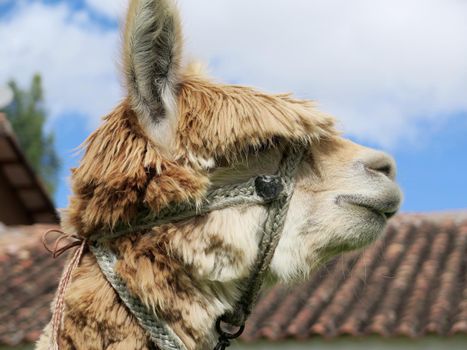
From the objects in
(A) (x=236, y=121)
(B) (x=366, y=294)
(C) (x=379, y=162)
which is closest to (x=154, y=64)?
(A) (x=236, y=121)

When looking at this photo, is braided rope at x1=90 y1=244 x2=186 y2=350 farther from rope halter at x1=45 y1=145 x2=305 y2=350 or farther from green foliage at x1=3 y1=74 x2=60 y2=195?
green foliage at x1=3 y1=74 x2=60 y2=195

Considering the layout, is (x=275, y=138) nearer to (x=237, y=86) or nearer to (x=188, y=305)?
(x=237, y=86)

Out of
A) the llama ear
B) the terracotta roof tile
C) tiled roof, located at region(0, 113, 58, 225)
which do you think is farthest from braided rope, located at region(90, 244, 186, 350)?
tiled roof, located at region(0, 113, 58, 225)

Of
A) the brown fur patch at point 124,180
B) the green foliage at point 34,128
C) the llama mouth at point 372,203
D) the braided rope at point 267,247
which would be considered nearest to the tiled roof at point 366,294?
the llama mouth at point 372,203

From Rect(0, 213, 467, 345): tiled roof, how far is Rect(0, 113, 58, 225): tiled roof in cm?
212

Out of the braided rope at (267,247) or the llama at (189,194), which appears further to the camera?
the braided rope at (267,247)

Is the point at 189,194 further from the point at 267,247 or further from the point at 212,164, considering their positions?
the point at 267,247

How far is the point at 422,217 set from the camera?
44.2 feet

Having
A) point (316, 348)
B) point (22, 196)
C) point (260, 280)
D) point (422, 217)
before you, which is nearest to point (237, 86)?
point (260, 280)

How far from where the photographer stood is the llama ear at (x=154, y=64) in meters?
2.19

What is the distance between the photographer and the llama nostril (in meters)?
2.38

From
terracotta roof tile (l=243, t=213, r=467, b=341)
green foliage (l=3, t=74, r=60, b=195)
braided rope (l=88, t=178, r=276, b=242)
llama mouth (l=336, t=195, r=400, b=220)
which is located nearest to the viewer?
braided rope (l=88, t=178, r=276, b=242)

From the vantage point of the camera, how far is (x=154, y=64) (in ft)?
7.41

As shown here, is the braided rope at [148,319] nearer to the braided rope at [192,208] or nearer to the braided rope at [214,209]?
the braided rope at [214,209]
